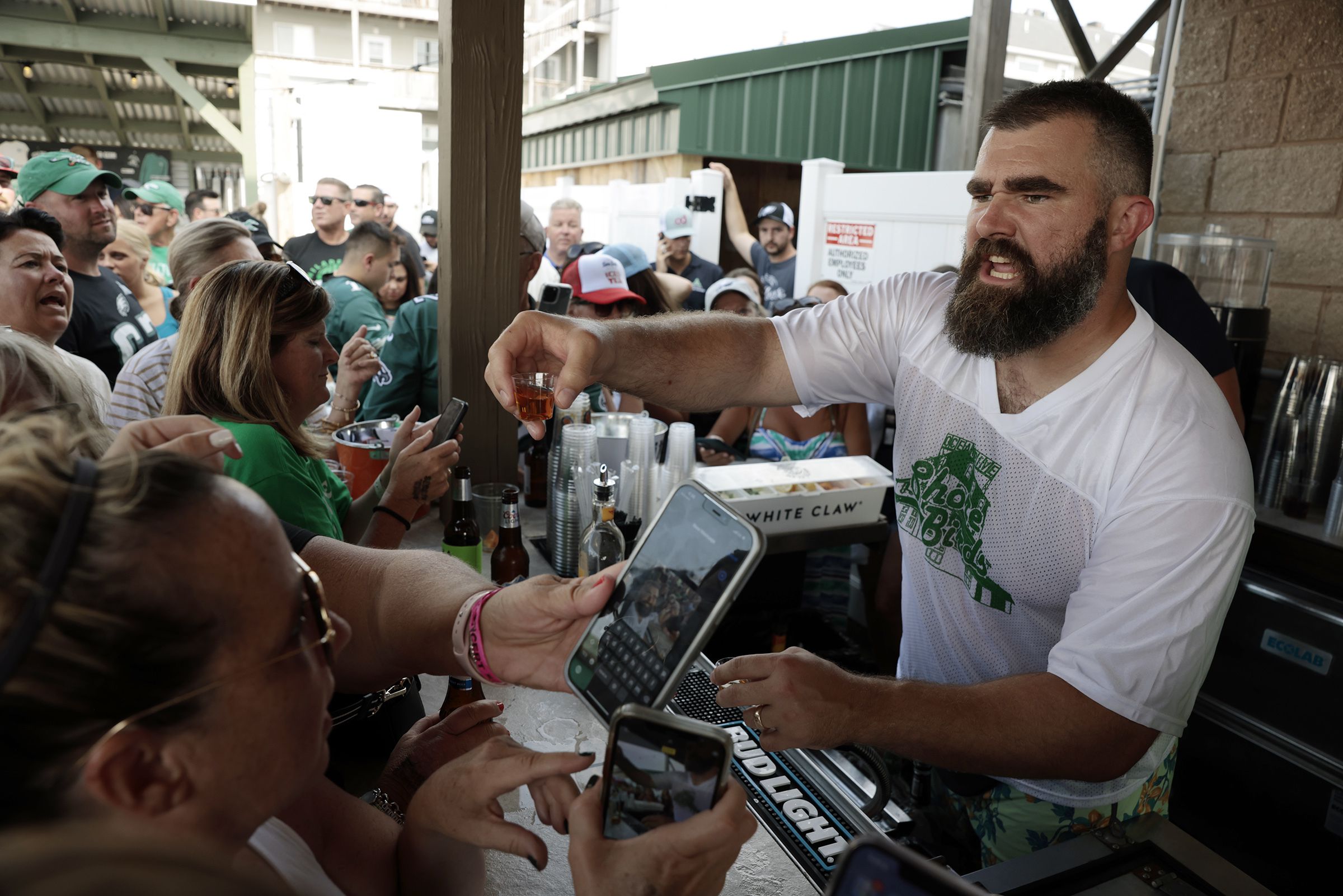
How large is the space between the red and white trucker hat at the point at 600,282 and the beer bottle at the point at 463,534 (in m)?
1.95

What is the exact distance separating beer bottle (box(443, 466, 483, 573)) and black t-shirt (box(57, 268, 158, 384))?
253 centimetres

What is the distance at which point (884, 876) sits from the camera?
56cm

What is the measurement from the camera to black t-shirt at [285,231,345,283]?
20.4 ft

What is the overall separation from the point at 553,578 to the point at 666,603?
248 millimetres

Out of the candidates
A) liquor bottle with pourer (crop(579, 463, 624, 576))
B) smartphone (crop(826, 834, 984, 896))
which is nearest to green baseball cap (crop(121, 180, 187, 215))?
liquor bottle with pourer (crop(579, 463, 624, 576))

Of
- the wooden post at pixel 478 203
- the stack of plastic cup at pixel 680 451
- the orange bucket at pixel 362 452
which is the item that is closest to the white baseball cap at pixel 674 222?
the wooden post at pixel 478 203

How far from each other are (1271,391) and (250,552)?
399cm

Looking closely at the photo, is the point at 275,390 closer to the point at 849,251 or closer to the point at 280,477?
the point at 280,477

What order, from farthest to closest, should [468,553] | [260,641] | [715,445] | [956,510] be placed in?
[715,445] → [468,553] → [956,510] → [260,641]

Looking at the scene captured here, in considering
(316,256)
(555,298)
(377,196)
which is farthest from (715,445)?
(377,196)

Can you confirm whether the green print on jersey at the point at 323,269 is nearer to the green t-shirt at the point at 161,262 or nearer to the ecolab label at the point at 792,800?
the green t-shirt at the point at 161,262

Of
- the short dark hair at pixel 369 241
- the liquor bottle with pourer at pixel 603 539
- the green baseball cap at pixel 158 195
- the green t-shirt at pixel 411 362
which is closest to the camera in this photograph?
the liquor bottle with pourer at pixel 603 539

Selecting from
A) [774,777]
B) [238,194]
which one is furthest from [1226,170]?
[238,194]

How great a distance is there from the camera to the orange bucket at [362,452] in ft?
9.91
